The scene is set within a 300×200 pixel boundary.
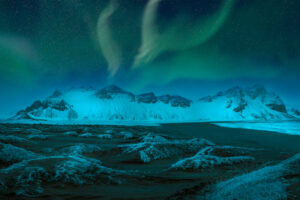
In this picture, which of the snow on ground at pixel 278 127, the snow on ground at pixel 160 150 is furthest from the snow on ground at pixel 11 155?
the snow on ground at pixel 278 127

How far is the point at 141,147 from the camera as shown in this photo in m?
13.4

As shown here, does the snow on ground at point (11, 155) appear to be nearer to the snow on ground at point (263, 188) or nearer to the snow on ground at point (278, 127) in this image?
the snow on ground at point (263, 188)

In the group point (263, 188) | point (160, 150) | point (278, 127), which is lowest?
point (160, 150)

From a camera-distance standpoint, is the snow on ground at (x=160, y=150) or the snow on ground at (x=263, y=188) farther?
the snow on ground at (x=160, y=150)

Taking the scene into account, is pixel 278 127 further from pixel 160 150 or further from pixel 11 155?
pixel 11 155

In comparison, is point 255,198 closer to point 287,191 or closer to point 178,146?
point 287,191

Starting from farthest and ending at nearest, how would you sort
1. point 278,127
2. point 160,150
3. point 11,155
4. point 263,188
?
1. point 278,127
2. point 160,150
3. point 11,155
4. point 263,188

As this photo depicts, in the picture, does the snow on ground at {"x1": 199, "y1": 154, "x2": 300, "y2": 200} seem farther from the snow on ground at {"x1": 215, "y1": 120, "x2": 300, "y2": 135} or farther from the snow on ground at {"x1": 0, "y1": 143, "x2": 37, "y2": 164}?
the snow on ground at {"x1": 215, "y1": 120, "x2": 300, "y2": 135}

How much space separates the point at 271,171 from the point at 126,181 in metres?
5.00

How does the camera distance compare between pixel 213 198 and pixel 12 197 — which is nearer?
pixel 213 198

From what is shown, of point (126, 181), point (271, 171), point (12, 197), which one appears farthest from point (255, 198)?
point (12, 197)

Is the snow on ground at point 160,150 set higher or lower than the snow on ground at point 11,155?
lower

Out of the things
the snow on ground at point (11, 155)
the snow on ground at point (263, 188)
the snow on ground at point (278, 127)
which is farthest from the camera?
the snow on ground at point (278, 127)

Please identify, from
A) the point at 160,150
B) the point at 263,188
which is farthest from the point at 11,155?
the point at 263,188
